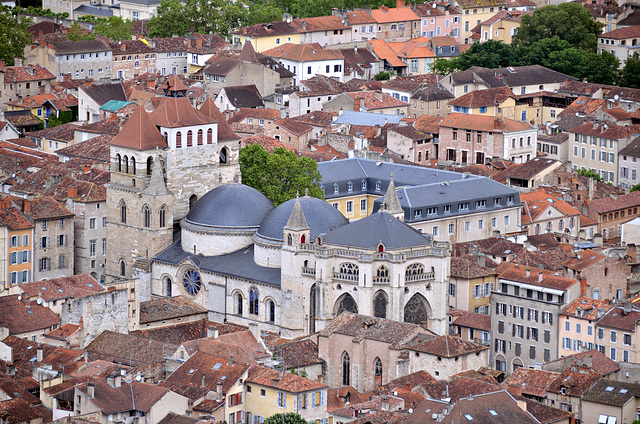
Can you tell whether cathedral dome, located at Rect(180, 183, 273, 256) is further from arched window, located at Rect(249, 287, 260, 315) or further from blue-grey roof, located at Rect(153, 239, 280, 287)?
arched window, located at Rect(249, 287, 260, 315)

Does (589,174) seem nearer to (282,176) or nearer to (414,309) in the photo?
(282,176)

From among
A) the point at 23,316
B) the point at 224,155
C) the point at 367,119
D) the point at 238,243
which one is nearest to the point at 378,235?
the point at 238,243

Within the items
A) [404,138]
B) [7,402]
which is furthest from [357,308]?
[404,138]

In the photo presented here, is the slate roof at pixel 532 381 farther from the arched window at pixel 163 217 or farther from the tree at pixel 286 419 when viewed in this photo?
the arched window at pixel 163 217

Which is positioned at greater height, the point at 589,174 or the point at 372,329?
the point at 372,329

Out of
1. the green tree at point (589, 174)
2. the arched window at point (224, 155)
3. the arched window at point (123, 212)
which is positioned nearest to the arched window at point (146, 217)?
the arched window at point (123, 212)
